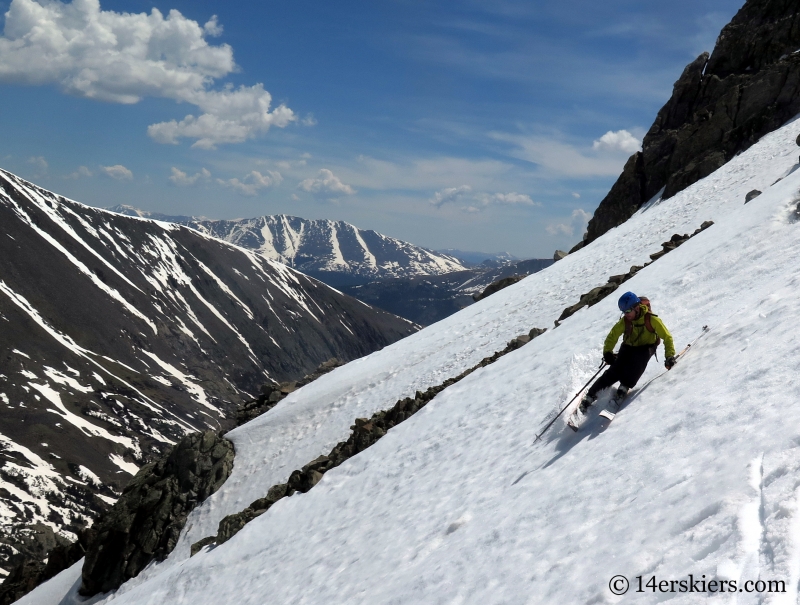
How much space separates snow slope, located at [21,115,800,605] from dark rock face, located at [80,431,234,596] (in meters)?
1.06

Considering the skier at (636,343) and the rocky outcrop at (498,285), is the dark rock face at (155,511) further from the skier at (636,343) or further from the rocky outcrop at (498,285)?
the rocky outcrop at (498,285)

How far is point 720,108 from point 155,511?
194 ft

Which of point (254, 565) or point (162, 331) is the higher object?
point (162, 331)

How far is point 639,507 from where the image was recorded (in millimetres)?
7094

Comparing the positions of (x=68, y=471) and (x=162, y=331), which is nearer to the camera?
(x=68, y=471)

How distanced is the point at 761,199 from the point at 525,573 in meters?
25.2

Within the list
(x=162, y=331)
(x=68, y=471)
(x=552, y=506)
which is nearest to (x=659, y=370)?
(x=552, y=506)

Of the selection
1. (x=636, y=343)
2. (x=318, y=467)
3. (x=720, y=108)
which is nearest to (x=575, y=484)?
(x=636, y=343)

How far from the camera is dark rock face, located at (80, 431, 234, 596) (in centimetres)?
2530

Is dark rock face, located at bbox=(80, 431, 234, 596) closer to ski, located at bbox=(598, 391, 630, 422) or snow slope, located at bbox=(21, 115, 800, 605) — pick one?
snow slope, located at bbox=(21, 115, 800, 605)

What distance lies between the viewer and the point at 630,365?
11.2m

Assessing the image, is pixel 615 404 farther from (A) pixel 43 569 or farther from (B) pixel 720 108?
(B) pixel 720 108

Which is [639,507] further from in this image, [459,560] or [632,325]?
[632,325]

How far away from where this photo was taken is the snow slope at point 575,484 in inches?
242
